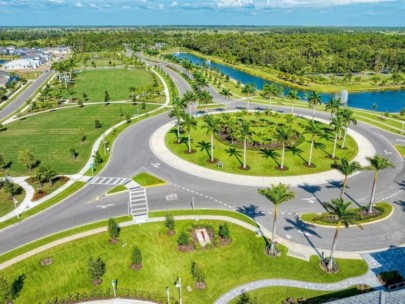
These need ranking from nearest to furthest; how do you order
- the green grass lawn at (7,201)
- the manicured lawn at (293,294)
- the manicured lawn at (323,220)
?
the manicured lawn at (293,294)
the manicured lawn at (323,220)
the green grass lawn at (7,201)

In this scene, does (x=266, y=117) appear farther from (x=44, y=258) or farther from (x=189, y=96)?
(x=44, y=258)

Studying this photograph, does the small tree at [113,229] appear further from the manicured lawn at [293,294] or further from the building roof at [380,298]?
the building roof at [380,298]

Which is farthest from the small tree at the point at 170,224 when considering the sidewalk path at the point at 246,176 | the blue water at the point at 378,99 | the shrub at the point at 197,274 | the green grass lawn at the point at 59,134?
the blue water at the point at 378,99

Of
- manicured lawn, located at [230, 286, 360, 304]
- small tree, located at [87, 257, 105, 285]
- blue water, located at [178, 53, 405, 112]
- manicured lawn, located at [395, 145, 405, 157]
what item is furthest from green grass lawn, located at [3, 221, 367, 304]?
blue water, located at [178, 53, 405, 112]

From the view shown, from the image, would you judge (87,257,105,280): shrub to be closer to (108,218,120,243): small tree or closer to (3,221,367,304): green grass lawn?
(3,221,367,304): green grass lawn

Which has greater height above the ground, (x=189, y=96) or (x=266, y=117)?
(x=189, y=96)

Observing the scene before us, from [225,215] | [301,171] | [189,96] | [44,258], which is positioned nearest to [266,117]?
[189,96]
